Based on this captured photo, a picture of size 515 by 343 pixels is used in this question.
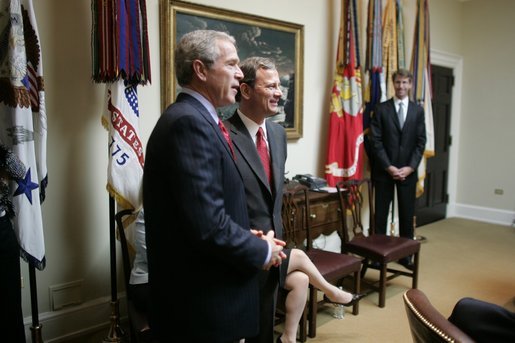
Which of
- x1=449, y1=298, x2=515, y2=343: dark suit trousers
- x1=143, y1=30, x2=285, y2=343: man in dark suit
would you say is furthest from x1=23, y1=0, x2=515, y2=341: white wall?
x1=449, y1=298, x2=515, y2=343: dark suit trousers

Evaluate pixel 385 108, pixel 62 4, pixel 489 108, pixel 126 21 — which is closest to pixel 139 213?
pixel 126 21

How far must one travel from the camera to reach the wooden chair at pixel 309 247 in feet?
8.94

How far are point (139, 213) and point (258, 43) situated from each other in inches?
67.8

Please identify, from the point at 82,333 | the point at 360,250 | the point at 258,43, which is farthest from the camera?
the point at 258,43

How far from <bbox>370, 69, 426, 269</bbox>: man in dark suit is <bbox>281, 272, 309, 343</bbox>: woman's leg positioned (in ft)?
6.48

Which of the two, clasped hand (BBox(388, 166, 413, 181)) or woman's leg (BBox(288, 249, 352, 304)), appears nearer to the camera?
woman's leg (BBox(288, 249, 352, 304))

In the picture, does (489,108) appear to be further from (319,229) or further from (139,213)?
(139,213)

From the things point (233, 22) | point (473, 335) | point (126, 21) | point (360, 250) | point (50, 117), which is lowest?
point (360, 250)

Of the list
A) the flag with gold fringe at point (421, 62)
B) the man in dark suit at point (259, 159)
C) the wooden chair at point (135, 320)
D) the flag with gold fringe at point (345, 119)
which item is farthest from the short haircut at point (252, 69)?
the flag with gold fringe at point (421, 62)

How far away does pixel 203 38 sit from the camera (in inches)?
53.4

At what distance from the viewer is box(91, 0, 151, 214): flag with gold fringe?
92.7 inches

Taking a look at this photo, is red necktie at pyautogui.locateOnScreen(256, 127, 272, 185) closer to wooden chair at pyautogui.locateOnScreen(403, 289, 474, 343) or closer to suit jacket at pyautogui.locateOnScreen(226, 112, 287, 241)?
suit jacket at pyautogui.locateOnScreen(226, 112, 287, 241)

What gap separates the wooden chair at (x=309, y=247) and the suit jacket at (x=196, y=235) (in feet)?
4.60

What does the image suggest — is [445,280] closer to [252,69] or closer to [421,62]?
[421,62]
